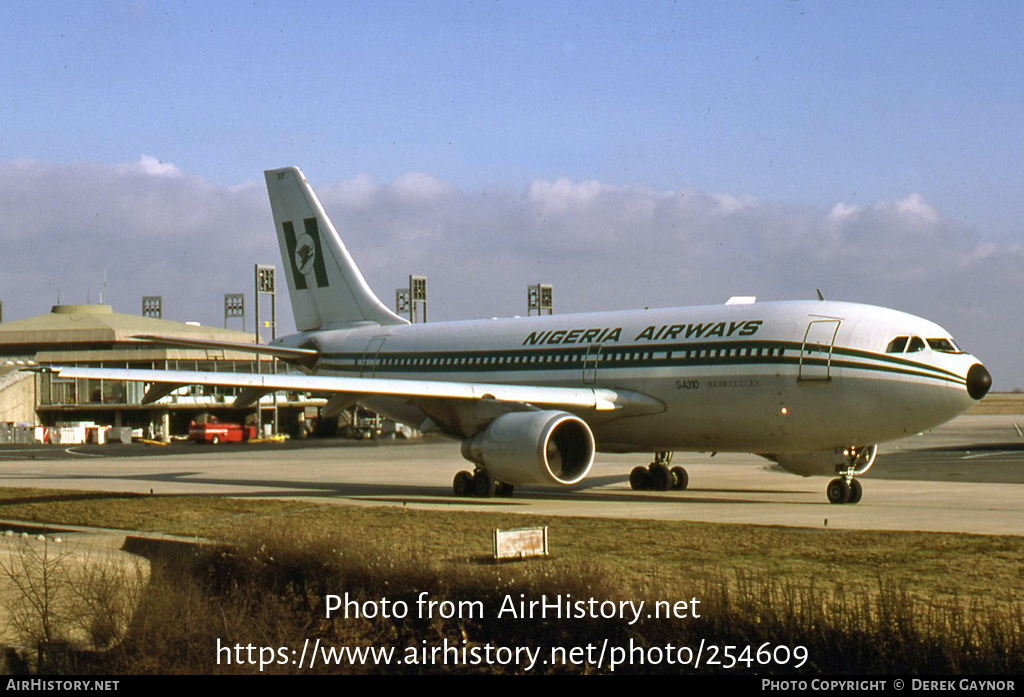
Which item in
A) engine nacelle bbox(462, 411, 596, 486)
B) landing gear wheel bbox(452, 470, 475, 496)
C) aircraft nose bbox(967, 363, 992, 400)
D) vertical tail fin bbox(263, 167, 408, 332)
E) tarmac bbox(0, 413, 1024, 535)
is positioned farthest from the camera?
vertical tail fin bbox(263, 167, 408, 332)

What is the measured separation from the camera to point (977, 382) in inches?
847

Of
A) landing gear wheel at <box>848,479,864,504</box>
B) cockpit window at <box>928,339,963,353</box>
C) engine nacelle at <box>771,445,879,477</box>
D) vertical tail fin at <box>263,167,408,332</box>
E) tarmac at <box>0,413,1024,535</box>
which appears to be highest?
vertical tail fin at <box>263,167,408,332</box>

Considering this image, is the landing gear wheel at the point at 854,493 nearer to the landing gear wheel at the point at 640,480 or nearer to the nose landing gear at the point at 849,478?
the nose landing gear at the point at 849,478

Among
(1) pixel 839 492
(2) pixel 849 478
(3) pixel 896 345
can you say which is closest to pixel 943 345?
(3) pixel 896 345

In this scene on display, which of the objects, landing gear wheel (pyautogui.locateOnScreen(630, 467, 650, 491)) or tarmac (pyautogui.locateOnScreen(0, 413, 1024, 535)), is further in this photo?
landing gear wheel (pyautogui.locateOnScreen(630, 467, 650, 491))

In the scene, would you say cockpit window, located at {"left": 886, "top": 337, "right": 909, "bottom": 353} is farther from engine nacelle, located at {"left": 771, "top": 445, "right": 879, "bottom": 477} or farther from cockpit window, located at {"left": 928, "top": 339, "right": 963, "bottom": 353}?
engine nacelle, located at {"left": 771, "top": 445, "right": 879, "bottom": 477}


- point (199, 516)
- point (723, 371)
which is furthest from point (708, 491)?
point (199, 516)

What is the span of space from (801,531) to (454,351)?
47.9ft

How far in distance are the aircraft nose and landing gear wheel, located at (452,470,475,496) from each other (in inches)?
395

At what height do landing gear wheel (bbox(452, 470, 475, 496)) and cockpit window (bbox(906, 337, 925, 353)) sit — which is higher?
cockpit window (bbox(906, 337, 925, 353))

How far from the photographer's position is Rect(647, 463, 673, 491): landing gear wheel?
26906mm

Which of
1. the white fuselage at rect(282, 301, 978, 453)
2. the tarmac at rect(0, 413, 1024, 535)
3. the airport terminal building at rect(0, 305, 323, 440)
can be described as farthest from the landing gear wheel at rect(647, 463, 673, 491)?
the airport terminal building at rect(0, 305, 323, 440)

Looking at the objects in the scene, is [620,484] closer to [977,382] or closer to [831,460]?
[831,460]

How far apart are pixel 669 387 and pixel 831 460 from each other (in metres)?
3.91
